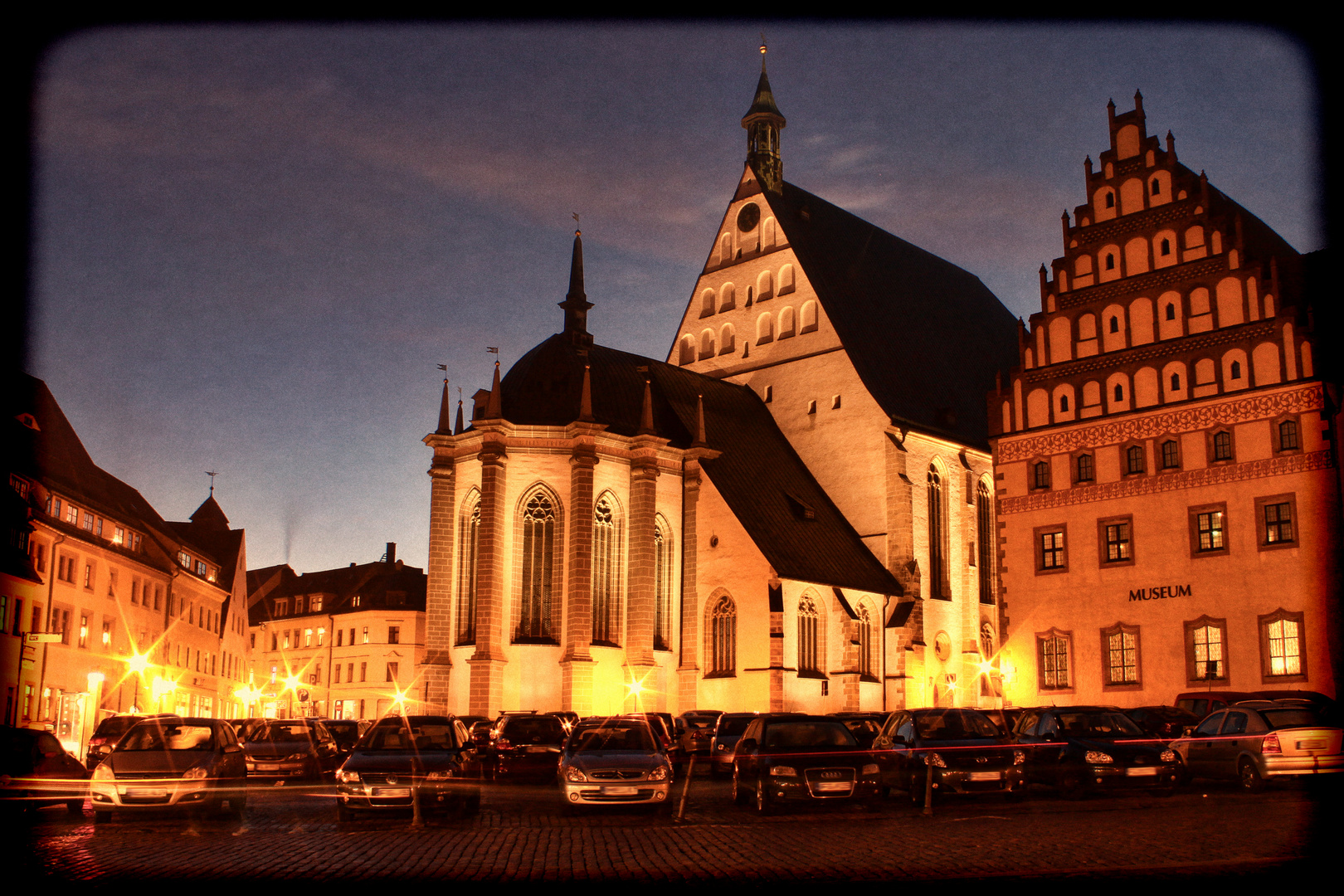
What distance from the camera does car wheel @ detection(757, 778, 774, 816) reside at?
2095 centimetres

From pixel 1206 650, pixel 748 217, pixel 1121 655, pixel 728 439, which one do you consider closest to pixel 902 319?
pixel 748 217

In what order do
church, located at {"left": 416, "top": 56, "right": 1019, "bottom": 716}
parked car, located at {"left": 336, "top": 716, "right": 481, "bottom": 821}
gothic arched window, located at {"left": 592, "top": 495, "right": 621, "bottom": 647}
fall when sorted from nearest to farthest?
1. parked car, located at {"left": 336, "top": 716, "right": 481, "bottom": 821}
2. church, located at {"left": 416, "top": 56, "right": 1019, "bottom": 716}
3. gothic arched window, located at {"left": 592, "top": 495, "right": 621, "bottom": 647}

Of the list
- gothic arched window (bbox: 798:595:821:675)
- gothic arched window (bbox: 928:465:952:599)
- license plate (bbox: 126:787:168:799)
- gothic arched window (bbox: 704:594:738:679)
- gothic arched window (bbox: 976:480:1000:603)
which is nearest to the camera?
license plate (bbox: 126:787:168:799)

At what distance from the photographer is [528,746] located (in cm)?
2833

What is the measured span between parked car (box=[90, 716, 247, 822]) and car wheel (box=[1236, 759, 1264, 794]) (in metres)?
17.9

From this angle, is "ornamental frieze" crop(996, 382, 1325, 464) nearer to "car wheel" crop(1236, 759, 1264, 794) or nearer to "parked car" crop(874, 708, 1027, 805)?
"car wheel" crop(1236, 759, 1264, 794)

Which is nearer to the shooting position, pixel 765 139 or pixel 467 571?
pixel 467 571

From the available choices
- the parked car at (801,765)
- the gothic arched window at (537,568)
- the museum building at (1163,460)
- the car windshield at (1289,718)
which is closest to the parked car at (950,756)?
the parked car at (801,765)

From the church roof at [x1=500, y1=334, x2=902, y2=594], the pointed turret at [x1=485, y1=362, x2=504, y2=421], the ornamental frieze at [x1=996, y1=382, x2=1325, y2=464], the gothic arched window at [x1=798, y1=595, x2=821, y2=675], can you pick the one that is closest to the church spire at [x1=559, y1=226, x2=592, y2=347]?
the church roof at [x1=500, y1=334, x2=902, y2=594]

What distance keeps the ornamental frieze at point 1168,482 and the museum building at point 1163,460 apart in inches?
2.2

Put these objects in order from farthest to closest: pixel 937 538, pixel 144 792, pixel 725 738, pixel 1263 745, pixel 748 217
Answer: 1. pixel 748 217
2. pixel 937 538
3. pixel 725 738
4. pixel 1263 745
5. pixel 144 792

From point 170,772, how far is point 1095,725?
1645 cm

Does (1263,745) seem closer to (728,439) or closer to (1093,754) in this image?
(1093,754)

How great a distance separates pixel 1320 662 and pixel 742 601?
2093 cm
